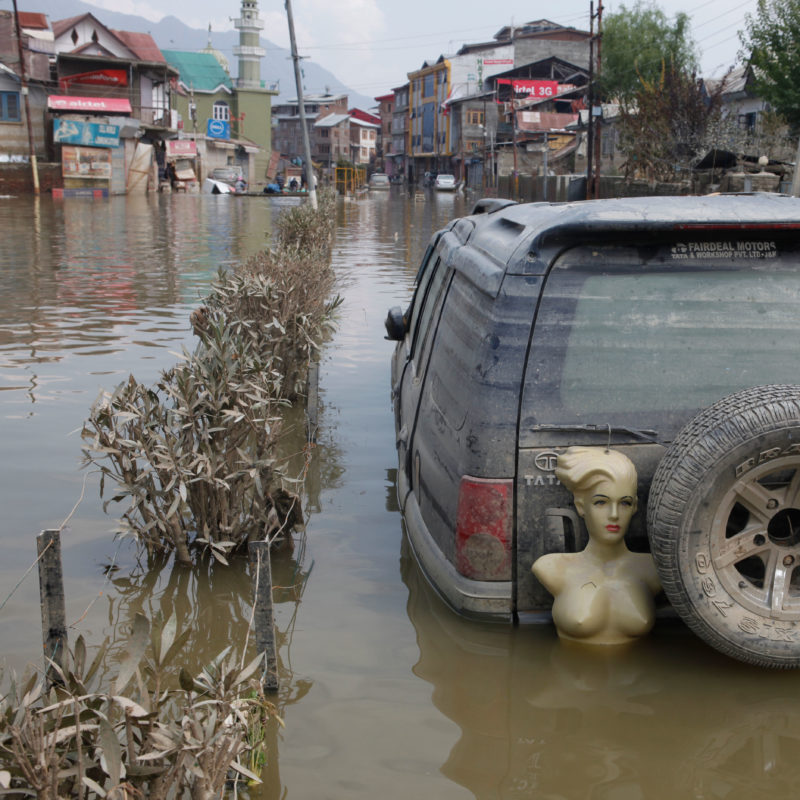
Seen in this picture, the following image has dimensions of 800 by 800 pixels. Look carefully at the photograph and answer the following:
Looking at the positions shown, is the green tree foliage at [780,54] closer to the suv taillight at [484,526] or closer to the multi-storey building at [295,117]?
the suv taillight at [484,526]

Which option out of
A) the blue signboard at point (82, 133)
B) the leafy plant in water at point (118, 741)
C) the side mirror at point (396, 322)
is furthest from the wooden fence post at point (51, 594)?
the blue signboard at point (82, 133)

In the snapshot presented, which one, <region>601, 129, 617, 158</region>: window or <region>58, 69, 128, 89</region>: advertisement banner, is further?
<region>58, 69, 128, 89</region>: advertisement banner

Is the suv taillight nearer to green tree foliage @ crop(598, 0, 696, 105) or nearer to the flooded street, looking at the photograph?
the flooded street

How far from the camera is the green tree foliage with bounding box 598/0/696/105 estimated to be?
6850cm

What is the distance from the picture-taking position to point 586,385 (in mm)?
3627

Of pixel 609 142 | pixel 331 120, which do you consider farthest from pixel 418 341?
pixel 331 120

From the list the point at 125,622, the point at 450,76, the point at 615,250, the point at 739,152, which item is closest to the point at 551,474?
the point at 615,250

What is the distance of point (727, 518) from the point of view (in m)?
3.39

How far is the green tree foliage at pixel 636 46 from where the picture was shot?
68.5m

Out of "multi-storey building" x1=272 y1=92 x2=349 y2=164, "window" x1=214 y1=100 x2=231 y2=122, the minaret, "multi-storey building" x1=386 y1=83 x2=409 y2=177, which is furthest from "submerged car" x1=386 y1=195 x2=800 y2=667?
"multi-storey building" x1=272 y1=92 x2=349 y2=164

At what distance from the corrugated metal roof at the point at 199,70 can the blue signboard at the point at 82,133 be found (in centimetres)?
3766

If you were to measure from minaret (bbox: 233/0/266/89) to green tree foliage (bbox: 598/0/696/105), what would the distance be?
36.6 metres

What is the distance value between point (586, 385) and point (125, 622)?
233 centimetres

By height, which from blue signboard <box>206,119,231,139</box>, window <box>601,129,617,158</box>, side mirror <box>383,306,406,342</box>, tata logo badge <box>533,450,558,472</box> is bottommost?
tata logo badge <box>533,450,558,472</box>
